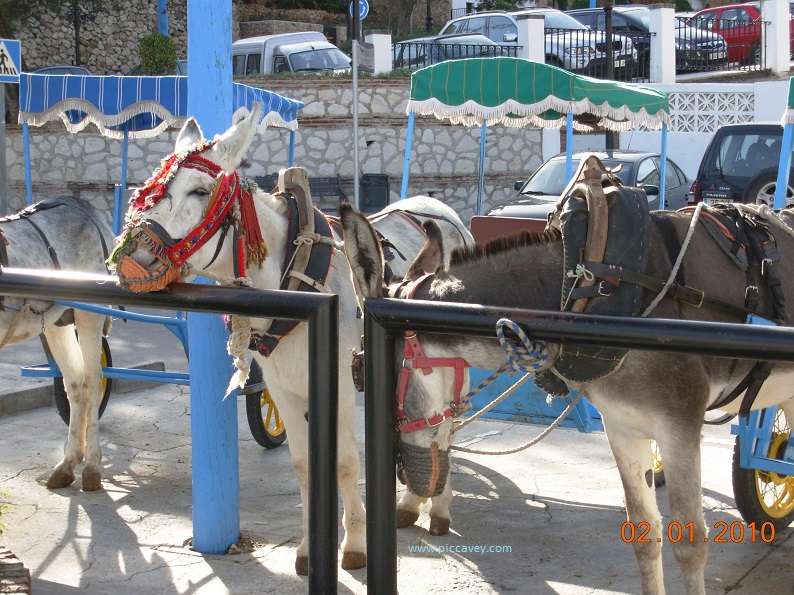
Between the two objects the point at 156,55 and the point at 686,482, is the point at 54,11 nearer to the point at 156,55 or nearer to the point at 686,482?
the point at 156,55

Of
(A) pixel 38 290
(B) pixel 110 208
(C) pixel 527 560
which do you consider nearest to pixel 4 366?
(C) pixel 527 560

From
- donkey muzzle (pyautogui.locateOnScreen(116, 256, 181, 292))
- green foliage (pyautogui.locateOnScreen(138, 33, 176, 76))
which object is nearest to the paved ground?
donkey muzzle (pyautogui.locateOnScreen(116, 256, 181, 292))

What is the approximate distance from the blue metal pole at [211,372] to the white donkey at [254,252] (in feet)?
1.14

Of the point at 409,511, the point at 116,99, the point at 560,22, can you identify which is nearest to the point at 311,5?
the point at 560,22

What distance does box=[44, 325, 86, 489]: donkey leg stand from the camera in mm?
5621

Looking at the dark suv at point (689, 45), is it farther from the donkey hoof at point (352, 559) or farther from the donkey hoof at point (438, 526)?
the donkey hoof at point (352, 559)

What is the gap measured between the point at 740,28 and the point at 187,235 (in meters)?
23.0

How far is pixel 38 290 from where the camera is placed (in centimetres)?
249

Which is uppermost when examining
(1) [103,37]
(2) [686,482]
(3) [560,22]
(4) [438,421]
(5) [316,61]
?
(1) [103,37]

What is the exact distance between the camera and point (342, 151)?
59.6ft

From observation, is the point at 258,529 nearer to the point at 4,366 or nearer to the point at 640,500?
the point at 640,500

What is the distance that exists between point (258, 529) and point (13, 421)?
3117 mm

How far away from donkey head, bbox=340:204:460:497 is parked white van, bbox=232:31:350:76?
17910mm

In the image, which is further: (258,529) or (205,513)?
(258,529)
